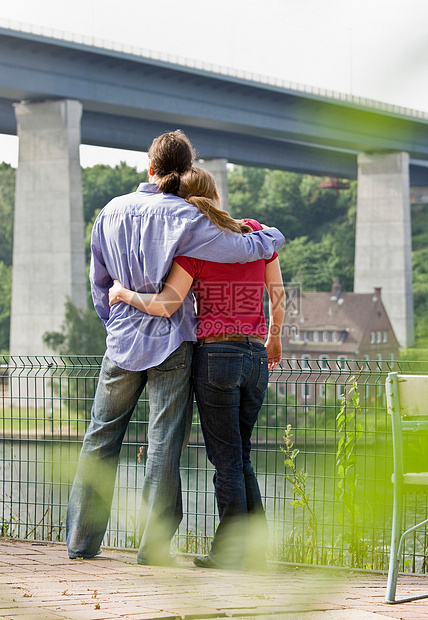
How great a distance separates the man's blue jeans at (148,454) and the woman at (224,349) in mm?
97

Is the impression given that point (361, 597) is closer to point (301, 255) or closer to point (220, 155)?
point (220, 155)

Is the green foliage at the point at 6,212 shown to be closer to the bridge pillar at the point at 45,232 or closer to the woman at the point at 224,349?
the bridge pillar at the point at 45,232

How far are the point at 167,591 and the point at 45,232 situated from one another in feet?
102

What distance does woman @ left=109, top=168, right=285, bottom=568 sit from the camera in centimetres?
330

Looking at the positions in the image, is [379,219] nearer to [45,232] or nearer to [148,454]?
[45,232]

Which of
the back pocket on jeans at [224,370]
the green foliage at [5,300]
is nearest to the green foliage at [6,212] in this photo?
the green foliage at [5,300]

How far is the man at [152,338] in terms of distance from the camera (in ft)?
10.8

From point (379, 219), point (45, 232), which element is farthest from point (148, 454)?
point (379, 219)

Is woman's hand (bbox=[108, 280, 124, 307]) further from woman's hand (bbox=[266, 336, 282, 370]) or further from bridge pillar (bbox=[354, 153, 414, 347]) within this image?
bridge pillar (bbox=[354, 153, 414, 347])

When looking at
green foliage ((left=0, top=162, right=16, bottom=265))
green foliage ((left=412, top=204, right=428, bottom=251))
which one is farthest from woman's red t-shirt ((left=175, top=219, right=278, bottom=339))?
green foliage ((left=0, top=162, right=16, bottom=265))

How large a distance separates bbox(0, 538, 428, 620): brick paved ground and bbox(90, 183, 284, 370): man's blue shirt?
0.82 m

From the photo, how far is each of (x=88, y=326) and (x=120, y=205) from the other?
2719 centimetres

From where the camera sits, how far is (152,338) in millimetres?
3350

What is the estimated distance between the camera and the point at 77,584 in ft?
9.23
